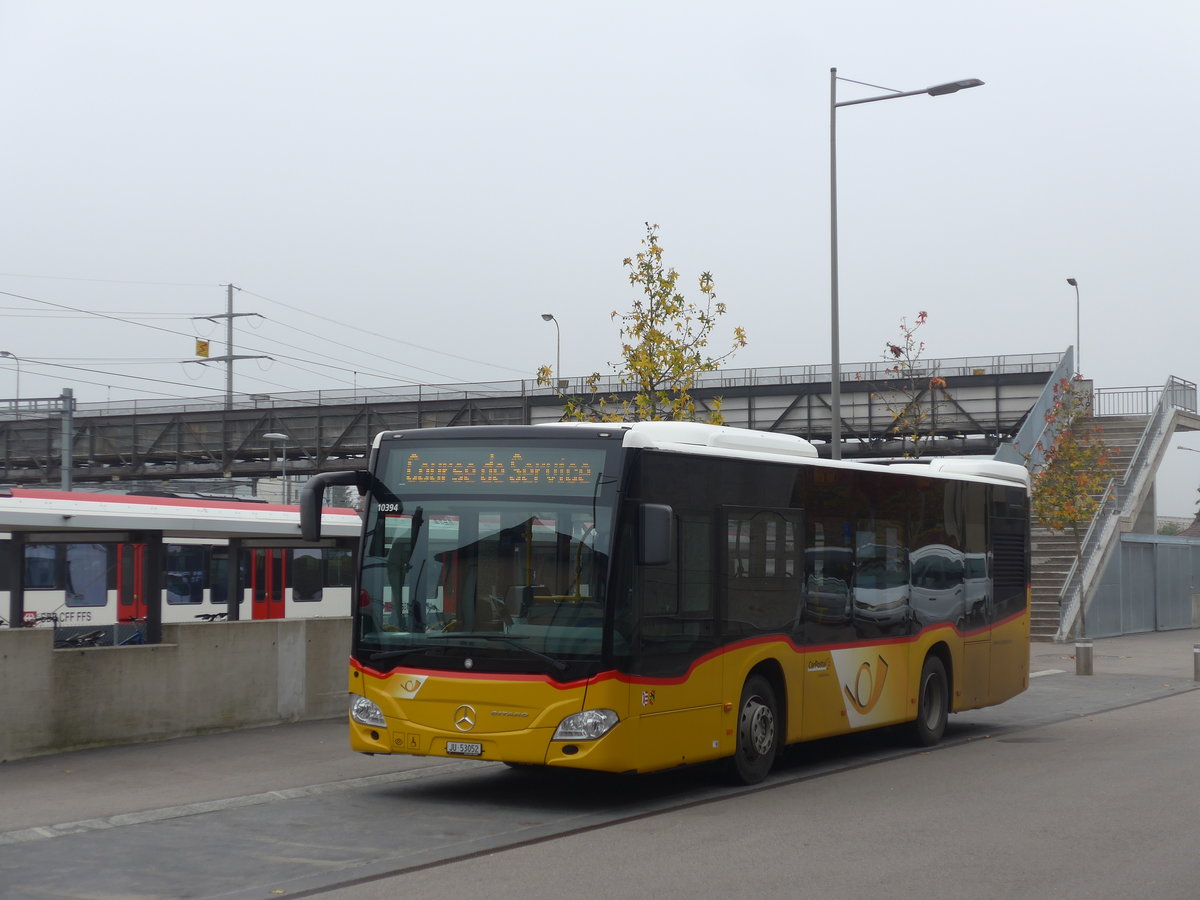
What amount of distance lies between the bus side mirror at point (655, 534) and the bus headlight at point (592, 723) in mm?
1099

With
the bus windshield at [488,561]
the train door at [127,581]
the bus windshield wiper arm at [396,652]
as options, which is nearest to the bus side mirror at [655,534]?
the bus windshield at [488,561]

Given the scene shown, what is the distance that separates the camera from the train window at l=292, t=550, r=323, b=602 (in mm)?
30516

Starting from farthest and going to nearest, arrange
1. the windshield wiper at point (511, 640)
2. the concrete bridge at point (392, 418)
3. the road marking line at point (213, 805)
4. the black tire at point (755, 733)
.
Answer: the concrete bridge at point (392, 418), the black tire at point (755, 733), the windshield wiper at point (511, 640), the road marking line at point (213, 805)

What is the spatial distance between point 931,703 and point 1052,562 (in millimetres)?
25246

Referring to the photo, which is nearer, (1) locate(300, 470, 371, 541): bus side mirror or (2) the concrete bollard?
(1) locate(300, 470, 371, 541): bus side mirror

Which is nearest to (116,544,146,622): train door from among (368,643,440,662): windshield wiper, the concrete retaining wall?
the concrete retaining wall

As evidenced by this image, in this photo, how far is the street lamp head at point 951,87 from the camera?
20.9 m

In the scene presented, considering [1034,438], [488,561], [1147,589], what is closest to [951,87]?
[488,561]

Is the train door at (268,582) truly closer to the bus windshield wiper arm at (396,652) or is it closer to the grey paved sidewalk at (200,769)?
the grey paved sidewalk at (200,769)

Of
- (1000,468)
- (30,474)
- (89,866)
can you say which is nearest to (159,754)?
(89,866)

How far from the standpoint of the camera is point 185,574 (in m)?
28.9

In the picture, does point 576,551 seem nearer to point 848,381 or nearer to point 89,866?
point 89,866

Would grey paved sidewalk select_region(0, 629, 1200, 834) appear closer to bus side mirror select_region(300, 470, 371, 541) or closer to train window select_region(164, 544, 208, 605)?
bus side mirror select_region(300, 470, 371, 541)

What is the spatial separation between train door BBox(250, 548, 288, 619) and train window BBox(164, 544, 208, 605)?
1012 millimetres
